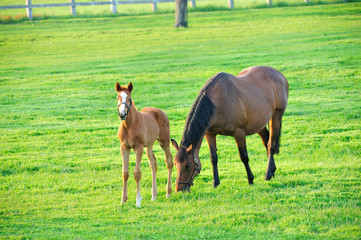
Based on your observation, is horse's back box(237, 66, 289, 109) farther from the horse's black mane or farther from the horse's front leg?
the horse's front leg

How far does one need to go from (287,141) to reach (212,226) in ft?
A: 17.4

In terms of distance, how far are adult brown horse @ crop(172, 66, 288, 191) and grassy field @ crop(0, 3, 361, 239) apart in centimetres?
51

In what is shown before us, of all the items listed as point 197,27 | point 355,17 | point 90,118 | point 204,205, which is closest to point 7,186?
point 204,205

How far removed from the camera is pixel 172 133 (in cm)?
1241

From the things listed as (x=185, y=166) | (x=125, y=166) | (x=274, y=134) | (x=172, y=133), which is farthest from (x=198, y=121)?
(x=172, y=133)

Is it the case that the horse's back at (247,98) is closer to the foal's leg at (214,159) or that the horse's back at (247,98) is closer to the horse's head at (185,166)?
the foal's leg at (214,159)

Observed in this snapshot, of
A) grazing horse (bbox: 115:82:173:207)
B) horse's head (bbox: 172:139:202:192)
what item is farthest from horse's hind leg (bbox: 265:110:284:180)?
grazing horse (bbox: 115:82:173:207)

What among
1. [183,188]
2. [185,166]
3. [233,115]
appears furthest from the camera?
[233,115]

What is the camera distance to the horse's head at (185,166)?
7773mm

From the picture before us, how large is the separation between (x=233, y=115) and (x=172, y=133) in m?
4.20

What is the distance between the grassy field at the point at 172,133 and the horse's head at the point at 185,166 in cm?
21

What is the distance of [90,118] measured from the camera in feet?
47.9

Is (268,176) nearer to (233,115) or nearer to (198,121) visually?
(233,115)

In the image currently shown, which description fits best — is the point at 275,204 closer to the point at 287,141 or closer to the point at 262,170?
the point at 262,170
